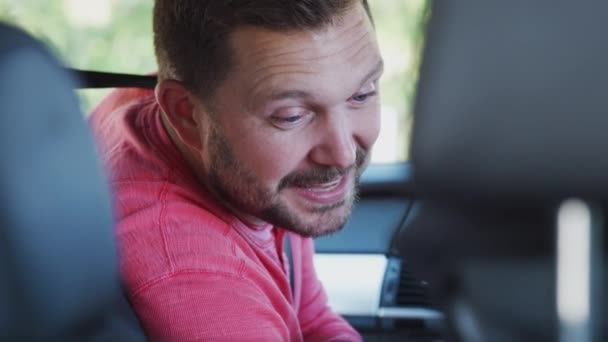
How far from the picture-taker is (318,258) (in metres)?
3.08

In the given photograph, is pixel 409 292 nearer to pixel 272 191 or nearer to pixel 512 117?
pixel 272 191

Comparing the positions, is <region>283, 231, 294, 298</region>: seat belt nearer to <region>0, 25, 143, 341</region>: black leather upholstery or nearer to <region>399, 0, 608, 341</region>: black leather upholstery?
<region>0, 25, 143, 341</region>: black leather upholstery

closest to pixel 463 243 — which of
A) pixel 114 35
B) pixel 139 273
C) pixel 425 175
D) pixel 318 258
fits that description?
pixel 425 175

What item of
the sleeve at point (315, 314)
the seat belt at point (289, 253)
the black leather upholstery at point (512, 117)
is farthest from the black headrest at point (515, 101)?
the sleeve at point (315, 314)

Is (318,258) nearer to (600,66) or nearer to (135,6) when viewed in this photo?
(135,6)

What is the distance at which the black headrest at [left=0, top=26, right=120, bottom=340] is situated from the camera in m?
1.28

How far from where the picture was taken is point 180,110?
212 cm

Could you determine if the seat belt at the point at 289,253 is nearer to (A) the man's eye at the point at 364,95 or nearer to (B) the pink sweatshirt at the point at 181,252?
(B) the pink sweatshirt at the point at 181,252

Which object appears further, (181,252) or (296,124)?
(296,124)

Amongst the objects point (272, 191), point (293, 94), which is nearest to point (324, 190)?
point (272, 191)

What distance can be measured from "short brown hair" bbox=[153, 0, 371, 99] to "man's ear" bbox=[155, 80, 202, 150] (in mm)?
20

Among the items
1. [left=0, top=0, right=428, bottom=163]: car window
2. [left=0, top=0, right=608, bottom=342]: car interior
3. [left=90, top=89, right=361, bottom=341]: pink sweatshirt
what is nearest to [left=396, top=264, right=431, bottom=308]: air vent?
[left=0, top=0, right=428, bottom=163]: car window

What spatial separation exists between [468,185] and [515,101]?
0.09 m

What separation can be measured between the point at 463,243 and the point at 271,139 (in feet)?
2.49
